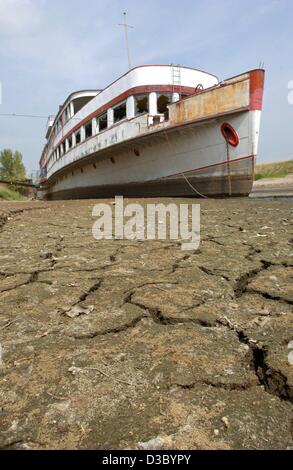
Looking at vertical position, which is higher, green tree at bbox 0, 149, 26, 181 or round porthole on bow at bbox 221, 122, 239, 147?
green tree at bbox 0, 149, 26, 181

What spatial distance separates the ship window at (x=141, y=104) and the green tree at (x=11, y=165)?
4392 cm

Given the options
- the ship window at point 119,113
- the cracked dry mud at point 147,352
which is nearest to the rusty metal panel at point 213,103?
the ship window at point 119,113

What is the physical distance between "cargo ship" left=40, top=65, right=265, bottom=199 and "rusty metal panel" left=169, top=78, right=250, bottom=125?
0.02 meters

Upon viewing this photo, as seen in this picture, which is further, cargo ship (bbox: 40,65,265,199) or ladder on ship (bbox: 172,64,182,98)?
ladder on ship (bbox: 172,64,182,98)

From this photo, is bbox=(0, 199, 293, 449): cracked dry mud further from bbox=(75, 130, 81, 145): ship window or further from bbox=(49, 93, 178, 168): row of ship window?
bbox=(75, 130, 81, 145): ship window

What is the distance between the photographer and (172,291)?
1988mm

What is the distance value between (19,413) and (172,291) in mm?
1128

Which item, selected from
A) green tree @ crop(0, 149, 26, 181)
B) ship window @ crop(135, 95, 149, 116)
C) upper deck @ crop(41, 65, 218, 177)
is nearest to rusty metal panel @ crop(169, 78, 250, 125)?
upper deck @ crop(41, 65, 218, 177)

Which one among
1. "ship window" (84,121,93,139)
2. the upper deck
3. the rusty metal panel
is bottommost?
the rusty metal panel

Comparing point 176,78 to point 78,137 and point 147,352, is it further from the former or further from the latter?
point 147,352

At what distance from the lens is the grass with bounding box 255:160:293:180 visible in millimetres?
32438

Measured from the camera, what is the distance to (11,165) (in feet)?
165

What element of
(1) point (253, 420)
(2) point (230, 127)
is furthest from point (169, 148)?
(1) point (253, 420)

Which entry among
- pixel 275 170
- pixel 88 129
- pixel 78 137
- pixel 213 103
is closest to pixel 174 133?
pixel 213 103
